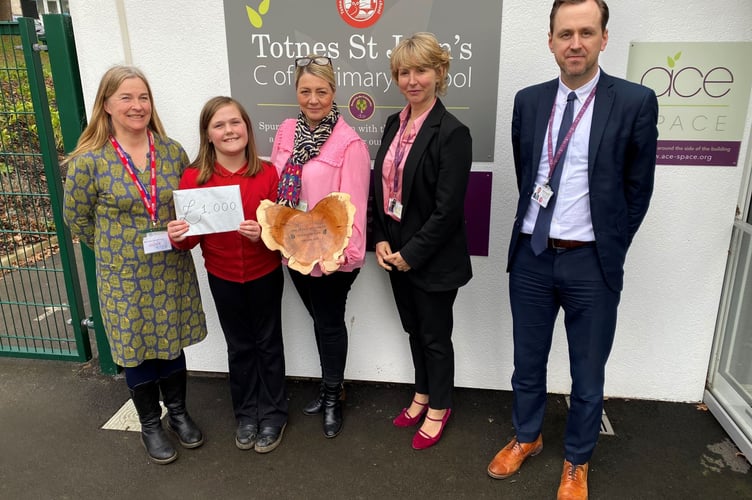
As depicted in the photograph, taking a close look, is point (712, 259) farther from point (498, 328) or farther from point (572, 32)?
point (572, 32)

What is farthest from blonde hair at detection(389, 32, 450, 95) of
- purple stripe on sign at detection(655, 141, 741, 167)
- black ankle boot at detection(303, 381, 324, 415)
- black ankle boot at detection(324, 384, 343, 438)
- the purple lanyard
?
black ankle boot at detection(303, 381, 324, 415)

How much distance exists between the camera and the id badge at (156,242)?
2.38 metres

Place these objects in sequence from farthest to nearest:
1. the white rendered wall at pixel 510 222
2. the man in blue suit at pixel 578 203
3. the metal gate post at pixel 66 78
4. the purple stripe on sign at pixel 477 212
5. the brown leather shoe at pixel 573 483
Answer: the metal gate post at pixel 66 78, the purple stripe on sign at pixel 477 212, the white rendered wall at pixel 510 222, the brown leather shoe at pixel 573 483, the man in blue suit at pixel 578 203

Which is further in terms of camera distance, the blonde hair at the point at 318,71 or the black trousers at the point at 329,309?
the black trousers at the point at 329,309

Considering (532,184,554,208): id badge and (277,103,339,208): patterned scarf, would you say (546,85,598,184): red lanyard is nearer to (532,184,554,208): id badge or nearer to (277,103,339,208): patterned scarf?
(532,184,554,208): id badge

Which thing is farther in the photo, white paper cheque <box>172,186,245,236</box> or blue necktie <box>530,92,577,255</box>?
white paper cheque <box>172,186,245,236</box>

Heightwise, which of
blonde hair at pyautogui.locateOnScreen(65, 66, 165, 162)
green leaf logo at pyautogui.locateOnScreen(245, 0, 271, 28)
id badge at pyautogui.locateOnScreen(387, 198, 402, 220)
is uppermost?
green leaf logo at pyautogui.locateOnScreen(245, 0, 271, 28)

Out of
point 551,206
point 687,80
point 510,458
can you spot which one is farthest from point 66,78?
point 687,80

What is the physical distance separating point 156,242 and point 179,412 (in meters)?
1.01

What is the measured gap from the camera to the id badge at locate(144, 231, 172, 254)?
238 centimetres

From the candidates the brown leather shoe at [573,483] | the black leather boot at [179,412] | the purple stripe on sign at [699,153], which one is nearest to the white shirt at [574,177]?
the purple stripe on sign at [699,153]

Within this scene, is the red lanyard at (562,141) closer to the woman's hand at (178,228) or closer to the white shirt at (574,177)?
the white shirt at (574,177)

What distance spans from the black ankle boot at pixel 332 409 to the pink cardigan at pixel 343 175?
0.80 metres

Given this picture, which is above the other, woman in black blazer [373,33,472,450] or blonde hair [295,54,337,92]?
blonde hair [295,54,337,92]
